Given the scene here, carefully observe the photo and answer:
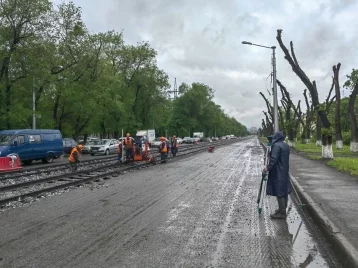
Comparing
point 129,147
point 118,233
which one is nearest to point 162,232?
point 118,233

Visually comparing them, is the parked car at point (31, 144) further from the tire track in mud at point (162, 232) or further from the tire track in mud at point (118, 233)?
the tire track in mud at point (162, 232)

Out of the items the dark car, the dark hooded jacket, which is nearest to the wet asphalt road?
the dark hooded jacket

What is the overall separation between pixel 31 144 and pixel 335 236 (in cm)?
2200

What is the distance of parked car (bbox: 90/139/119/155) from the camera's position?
125 ft

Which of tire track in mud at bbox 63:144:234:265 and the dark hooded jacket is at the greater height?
the dark hooded jacket

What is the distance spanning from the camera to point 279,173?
7914mm

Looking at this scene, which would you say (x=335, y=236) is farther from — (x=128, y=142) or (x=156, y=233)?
(x=128, y=142)

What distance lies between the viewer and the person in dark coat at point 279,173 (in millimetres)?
7884

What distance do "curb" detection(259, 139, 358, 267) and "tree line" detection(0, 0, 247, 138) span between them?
83.0 ft

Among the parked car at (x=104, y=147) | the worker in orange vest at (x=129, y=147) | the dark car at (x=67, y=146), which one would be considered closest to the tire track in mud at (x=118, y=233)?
the worker in orange vest at (x=129, y=147)

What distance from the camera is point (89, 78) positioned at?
128 ft

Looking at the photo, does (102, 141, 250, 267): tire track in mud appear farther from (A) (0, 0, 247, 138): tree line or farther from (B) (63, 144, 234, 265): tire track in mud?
(A) (0, 0, 247, 138): tree line

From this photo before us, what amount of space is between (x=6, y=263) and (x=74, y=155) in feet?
45.6

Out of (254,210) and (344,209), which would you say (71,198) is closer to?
(254,210)
